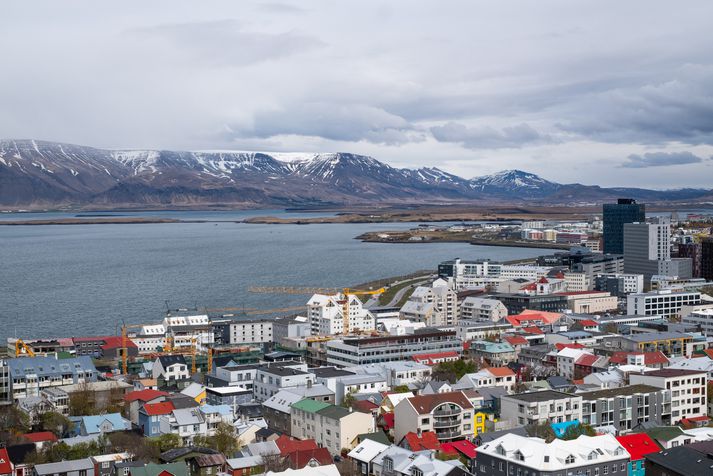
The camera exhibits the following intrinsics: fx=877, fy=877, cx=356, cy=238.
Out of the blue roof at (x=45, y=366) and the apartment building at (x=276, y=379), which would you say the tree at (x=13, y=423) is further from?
the apartment building at (x=276, y=379)

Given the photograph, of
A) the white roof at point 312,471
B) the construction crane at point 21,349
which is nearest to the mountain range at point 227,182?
the construction crane at point 21,349

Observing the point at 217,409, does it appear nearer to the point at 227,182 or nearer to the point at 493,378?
the point at 493,378

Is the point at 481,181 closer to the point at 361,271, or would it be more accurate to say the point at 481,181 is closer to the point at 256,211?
the point at 256,211

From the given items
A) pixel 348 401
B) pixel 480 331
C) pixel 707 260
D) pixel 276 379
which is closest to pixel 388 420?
pixel 348 401

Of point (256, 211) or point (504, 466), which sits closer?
point (504, 466)

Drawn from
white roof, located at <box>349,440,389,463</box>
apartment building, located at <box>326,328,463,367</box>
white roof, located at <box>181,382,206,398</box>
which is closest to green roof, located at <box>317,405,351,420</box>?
white roof, located at <box>349,440,389,463</box>

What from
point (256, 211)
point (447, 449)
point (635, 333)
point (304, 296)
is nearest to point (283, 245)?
point (304, 296)

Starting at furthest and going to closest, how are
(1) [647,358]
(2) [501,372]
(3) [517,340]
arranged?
(3) [517,340], (1) [647,358], (2) [501,372]
